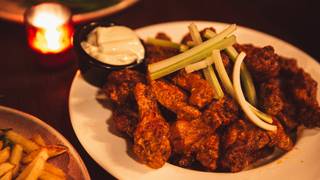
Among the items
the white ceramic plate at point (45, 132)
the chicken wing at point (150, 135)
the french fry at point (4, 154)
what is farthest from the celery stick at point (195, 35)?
the french fry at point (4, 154)

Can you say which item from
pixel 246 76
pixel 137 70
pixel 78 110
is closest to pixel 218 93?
pixel 246 76

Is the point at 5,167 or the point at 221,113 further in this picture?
the point at 221,113

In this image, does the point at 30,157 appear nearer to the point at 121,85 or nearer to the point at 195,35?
the point at 121,85

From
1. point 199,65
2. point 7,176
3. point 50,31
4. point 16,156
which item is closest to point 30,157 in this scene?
point 16,156

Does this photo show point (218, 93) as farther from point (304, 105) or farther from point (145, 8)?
point (145, 8)

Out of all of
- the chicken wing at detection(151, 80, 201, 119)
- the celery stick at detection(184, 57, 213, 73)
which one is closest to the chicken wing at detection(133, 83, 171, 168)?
the chicken wing at detection(151, 80, 201, 119)

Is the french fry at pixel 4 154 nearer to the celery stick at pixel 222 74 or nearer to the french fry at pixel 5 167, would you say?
the french fry at pixel 5 167
